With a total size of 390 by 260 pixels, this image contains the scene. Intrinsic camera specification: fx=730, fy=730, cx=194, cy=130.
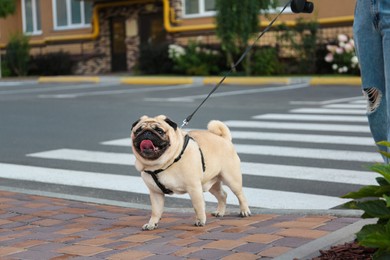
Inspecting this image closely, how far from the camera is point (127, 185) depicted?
6805 millimetres

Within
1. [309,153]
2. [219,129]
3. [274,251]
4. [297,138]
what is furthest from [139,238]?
[297,138]

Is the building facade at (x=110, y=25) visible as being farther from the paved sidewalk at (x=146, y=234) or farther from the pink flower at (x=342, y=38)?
the paved sidewalk at (x=146, y=234)

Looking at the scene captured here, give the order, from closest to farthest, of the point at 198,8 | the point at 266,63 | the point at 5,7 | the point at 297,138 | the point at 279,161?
the point at 279,161, the point at 297,138, the point at 266,63, the point at 198,8, the point at 5,7

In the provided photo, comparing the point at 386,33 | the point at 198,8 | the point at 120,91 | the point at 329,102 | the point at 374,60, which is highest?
the point at 198,8

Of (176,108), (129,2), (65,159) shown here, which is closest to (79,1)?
(129,2)

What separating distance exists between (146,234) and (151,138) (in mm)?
653

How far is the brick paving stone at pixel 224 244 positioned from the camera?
400 centimetres

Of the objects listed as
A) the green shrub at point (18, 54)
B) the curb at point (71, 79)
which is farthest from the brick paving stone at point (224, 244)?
the green shrub at point (18, 54)

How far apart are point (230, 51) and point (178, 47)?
2636mm

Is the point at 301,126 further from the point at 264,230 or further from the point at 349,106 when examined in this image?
the point at 264,230

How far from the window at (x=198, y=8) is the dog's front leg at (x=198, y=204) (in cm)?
2265

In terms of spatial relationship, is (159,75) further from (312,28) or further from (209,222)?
(209,222)

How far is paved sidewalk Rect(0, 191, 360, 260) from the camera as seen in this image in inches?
156

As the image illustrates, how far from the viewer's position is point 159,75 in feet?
84.1
